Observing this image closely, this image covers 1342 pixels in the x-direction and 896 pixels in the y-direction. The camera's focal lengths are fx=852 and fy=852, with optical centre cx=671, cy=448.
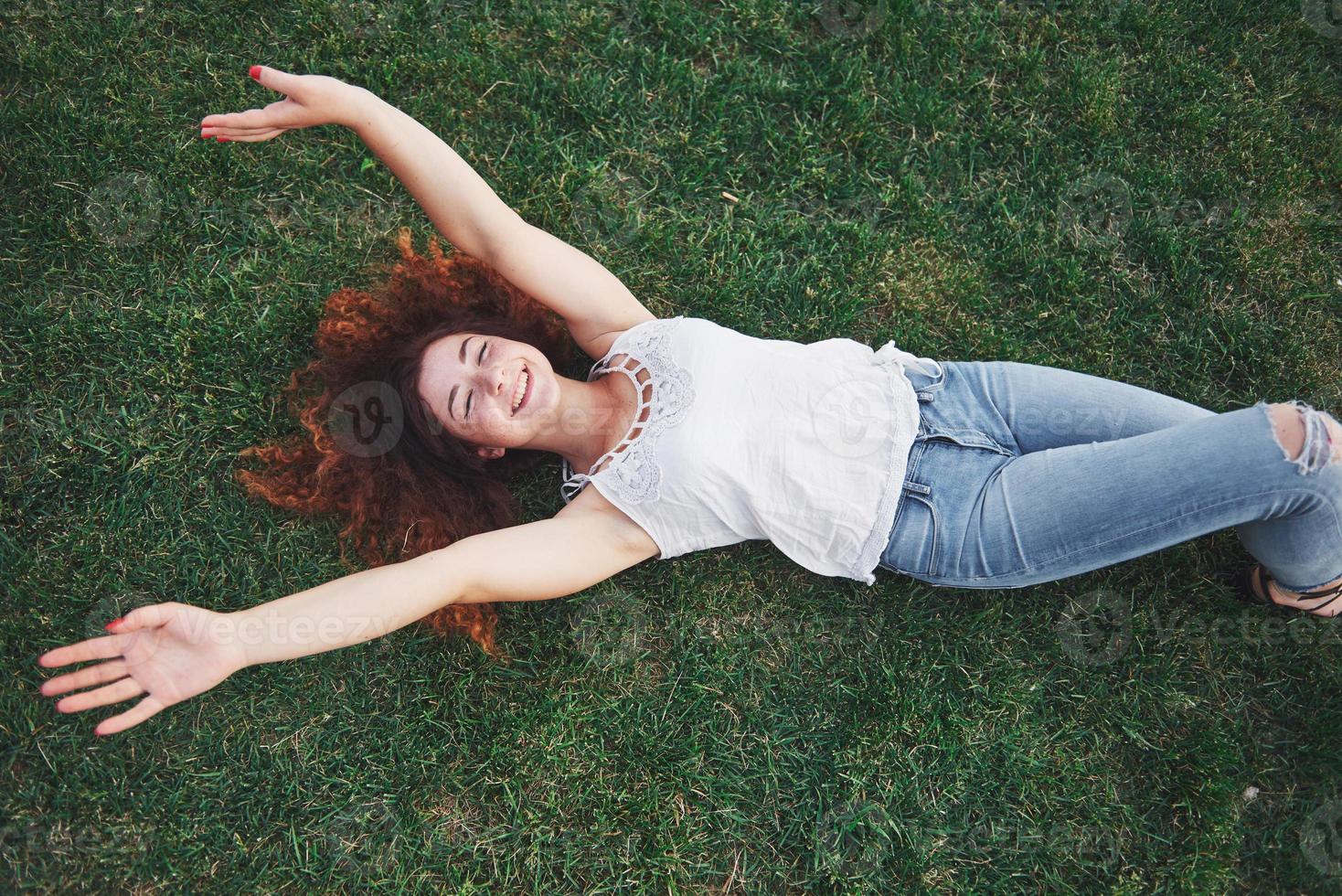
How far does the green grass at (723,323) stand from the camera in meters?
3.62

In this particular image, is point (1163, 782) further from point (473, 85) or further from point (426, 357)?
point (473, 85)

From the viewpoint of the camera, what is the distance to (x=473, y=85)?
4.31 metres

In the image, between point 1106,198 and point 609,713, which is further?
point 1106,198

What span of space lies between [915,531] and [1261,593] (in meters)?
→ 1.65

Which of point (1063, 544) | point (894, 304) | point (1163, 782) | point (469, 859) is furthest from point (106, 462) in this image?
point (1163, 782)

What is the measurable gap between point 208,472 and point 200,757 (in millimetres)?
1247

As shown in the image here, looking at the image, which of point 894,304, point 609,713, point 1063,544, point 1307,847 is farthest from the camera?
point 894,304
